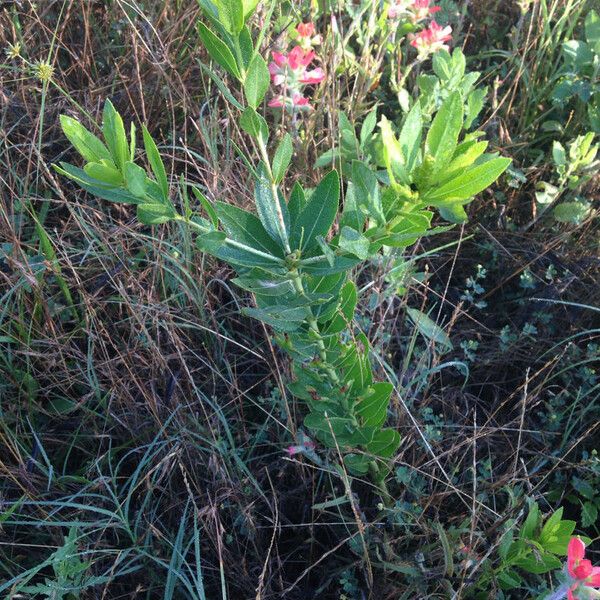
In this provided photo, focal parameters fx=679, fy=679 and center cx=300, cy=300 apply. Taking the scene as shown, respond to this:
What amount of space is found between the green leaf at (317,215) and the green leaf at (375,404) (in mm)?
336

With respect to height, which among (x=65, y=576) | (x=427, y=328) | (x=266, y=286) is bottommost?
(x=65, y=576)

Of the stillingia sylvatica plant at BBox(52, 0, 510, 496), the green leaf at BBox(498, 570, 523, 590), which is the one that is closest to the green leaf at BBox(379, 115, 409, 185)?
the stillingia sylvatica plant at BBox(52, 0, 510, 496)

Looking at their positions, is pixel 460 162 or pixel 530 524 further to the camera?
pixel 530 524

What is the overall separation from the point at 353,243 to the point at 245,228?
189 mm

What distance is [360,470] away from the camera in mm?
1356

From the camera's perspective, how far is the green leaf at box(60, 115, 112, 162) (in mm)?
904

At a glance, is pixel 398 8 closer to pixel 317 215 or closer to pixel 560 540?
pixel 317 215

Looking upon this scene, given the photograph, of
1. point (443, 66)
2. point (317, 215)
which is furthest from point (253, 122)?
point (443, 66)

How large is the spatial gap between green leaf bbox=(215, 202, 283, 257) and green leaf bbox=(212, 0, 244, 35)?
0.77 feet

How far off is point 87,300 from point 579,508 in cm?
122

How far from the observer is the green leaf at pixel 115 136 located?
896 millimetres

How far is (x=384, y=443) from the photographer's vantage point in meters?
1.28

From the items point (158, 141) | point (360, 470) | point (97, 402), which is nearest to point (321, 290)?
point (360, 470)

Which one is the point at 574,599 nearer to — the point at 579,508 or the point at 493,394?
the point at 579,508
